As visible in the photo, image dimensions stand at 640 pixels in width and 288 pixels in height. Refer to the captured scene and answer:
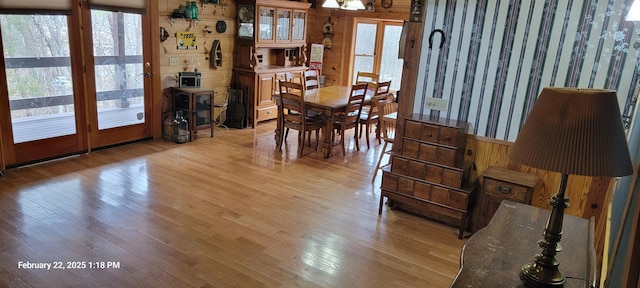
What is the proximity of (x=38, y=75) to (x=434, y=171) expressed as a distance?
13.2 ft

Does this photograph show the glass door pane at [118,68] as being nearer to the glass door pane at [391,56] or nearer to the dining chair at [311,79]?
the dining chair at [311,79]

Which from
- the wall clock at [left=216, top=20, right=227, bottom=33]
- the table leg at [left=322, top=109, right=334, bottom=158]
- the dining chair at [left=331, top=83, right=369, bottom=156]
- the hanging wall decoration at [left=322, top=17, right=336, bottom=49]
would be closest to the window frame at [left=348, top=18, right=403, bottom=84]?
the hanging wall decoration at [left=322, top=17, right=336, bottom=49]

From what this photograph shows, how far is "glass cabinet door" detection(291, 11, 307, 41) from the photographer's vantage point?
7.26 m

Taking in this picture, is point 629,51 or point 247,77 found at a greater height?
point 629,51

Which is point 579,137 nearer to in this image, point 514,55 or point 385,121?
point 514,55

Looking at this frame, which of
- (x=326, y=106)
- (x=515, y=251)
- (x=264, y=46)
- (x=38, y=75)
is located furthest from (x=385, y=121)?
(x=38, y=75)

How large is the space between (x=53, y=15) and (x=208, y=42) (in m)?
2.20

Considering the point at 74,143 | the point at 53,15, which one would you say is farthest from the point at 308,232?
the point at 53,15

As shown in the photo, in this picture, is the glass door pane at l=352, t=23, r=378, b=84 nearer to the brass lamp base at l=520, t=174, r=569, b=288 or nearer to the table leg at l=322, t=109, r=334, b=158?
the table leg at l=322, t=109, r=334, b=158

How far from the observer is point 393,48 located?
303 inches

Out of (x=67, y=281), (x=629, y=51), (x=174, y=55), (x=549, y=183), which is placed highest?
(x=629, y=51)

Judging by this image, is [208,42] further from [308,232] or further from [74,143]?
[308,232]

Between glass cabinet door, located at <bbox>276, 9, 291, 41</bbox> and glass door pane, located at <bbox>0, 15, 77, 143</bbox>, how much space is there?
313 cm

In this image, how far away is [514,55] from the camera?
A: 11.1 feet
